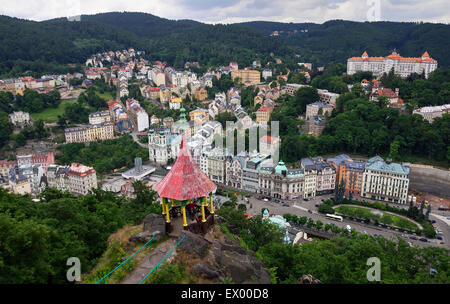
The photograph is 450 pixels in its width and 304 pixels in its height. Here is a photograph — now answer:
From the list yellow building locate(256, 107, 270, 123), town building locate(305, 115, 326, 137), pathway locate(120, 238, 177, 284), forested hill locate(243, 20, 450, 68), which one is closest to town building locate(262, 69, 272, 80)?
yellow building locate(256, 107, 270, 123)

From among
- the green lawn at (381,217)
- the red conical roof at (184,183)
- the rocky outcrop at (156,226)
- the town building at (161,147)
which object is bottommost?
the green lawn at (381,217)

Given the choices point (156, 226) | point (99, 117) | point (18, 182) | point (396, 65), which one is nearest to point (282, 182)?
point (156, 226)

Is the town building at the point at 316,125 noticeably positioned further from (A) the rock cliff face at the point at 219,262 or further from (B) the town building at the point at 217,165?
(A) the rock cliff face at the point at 219,262

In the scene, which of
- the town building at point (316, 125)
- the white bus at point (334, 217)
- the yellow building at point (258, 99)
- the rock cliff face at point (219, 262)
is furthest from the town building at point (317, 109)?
the rock cliff face at point (219, 262)

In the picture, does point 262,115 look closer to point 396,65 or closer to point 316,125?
point 316,125

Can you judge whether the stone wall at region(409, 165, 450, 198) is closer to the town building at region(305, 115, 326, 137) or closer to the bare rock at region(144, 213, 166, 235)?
the town building at region(305, 115, 326, 137)

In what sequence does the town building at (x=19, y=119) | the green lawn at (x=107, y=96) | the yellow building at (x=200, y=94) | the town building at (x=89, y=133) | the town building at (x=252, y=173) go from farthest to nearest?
the green lawn at (x=107, y=96)
the yellow building at (x=200, y=94)
the town building at (x=19, y=119)
the town building at (x=89, y=133)
the town building at (x=252, y=173)
